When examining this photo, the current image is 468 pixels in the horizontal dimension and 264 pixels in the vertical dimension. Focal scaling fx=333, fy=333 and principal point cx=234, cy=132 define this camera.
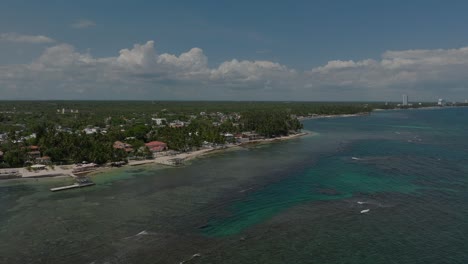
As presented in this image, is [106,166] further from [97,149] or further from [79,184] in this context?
[79,184]

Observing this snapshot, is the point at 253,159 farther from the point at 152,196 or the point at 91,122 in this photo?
the point at 91,122

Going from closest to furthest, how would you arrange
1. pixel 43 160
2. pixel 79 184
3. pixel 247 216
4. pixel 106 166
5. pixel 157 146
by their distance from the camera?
1. pixel 247 216
2. pixel 79 184
3. pixel 106 166
4. pixel 43 160
5. pixel 157 146

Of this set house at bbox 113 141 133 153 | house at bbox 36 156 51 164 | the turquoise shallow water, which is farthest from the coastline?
house at bbox 113 141 133 153

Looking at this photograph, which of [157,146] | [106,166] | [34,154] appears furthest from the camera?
[157,146]

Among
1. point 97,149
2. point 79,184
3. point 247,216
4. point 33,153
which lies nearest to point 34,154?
point 33,153

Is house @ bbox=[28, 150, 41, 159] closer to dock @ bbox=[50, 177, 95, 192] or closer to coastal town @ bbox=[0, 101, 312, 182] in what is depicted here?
coastal town @ bbox=[0, 101, 312, 182]

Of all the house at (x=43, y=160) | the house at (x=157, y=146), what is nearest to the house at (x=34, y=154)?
the house at (x=43, y=160)

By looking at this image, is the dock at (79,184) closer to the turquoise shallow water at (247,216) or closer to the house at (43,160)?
the turquoise shallow water at (247,216)

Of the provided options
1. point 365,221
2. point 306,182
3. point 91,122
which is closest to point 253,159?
point 306,182

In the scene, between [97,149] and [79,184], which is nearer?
[79,184]
